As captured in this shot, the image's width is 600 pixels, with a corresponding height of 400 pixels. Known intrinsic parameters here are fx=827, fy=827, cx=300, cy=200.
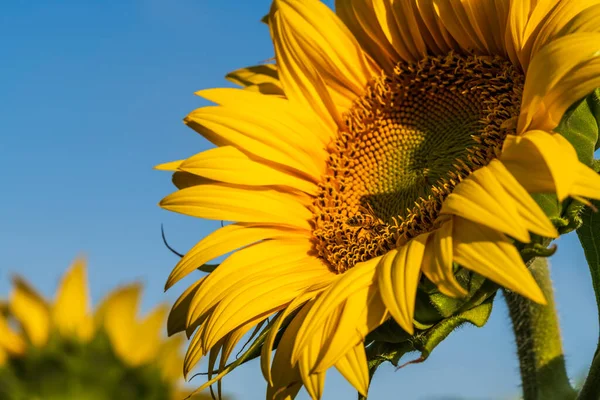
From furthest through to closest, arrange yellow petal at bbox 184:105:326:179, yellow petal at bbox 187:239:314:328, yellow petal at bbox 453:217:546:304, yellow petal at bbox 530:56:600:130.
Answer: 1. yellow petal at bbox 184:105:326:179
2. yellow petal at bbox 187:239:314:328
3. yellow petal at bbox 530:56:600:130
4. yellow petal at bbox 453:217:546:304

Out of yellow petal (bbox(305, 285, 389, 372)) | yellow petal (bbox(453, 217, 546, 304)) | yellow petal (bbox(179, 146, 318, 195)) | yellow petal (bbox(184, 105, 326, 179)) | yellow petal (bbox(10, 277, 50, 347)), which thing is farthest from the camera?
yellow petal (bbox(10, 277, 50, 347))

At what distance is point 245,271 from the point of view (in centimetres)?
275

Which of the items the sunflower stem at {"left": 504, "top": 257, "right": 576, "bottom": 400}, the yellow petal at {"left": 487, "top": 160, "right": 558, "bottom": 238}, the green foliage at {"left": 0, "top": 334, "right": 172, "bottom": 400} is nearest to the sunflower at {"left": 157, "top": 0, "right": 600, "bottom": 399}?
the yellow petal at {"left": 487, "top": 160, "right": 558, "bottom": 238}

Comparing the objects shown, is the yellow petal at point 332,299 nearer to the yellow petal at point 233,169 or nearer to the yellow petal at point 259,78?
the yellow petal at point 233,169

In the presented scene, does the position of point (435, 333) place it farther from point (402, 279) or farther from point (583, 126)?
point (583, 126)

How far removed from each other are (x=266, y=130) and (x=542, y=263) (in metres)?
1.12

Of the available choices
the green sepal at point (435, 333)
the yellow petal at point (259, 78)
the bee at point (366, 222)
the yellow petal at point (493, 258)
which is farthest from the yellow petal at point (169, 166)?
the yellow petal at point (493, 258)

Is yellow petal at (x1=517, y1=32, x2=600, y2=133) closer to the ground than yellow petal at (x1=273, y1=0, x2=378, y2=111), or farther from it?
A: closer to the ground

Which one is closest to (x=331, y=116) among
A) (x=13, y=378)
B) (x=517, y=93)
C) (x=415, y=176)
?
(x=415, y=176)

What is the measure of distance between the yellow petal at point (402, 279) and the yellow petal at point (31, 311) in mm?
2819

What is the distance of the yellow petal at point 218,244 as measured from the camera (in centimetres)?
280

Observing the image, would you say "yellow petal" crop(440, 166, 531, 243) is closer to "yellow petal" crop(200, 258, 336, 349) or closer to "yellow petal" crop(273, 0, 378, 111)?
"yellow petal" crop(200, 258, 336, 349)

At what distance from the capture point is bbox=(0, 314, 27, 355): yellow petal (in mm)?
4608

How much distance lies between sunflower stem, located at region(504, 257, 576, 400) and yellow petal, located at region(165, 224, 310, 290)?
948 mm
